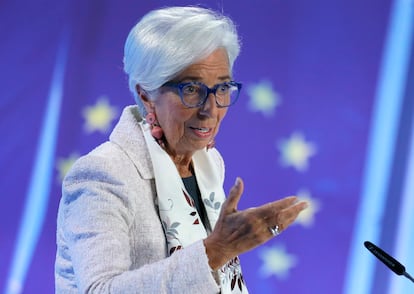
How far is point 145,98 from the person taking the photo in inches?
53.4

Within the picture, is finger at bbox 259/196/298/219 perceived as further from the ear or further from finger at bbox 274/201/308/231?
the ear

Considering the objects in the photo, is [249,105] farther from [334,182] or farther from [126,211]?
[126,211]

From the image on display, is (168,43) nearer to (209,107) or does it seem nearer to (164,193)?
(209,107)

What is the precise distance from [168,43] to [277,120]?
0.98 metres

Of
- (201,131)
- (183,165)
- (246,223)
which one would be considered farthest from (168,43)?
(246,223)

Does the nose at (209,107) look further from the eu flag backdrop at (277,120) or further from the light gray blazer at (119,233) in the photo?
the eu flag backdrop at (277,120)

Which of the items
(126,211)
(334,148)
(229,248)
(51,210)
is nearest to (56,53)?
(51,210)

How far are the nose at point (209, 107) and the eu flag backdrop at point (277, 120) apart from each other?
87cm

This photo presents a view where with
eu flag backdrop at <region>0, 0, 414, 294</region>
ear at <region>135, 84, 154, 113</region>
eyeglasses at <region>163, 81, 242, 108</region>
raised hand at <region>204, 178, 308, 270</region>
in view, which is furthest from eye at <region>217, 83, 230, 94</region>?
eu flag backdrop at <region>0, 0, 414, 294</region>

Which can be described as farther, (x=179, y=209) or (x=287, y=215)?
(x=179, y=209)

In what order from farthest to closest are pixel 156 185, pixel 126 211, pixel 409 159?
pixel 409 159 → pixel 156 185 → pixel 126 211

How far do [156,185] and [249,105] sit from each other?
37.8 inches

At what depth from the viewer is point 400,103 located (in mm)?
2135

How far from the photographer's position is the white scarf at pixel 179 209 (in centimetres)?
125
